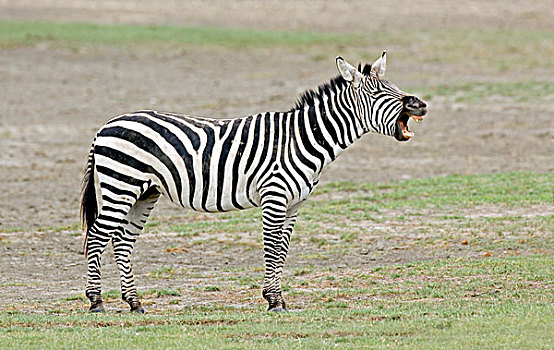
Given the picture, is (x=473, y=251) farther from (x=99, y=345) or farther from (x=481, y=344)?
(x=99, y=345)

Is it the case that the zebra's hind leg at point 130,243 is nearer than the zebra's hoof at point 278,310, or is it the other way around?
the zebra's hoof at point 278,310

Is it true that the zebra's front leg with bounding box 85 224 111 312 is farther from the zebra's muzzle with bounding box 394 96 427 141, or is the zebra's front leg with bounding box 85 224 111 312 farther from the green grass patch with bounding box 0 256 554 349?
the zebra's muzzle with bounding box 394 96 427 141

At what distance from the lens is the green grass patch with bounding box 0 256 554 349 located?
797 cm

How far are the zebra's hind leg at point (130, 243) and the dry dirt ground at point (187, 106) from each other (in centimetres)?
91

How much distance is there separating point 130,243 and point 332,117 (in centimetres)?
246

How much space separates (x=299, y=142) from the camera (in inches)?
387

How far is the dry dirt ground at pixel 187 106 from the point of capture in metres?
13.0

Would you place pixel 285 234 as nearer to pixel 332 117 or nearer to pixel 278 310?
pixel 278 310

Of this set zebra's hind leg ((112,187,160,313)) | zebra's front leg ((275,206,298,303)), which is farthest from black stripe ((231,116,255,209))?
zebra's hind leg ((112,187,160,313))

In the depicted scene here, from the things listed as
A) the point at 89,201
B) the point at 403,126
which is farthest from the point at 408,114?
the point at 89,201

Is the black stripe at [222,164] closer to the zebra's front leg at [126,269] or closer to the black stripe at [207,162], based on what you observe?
the black stripe at [207,162]

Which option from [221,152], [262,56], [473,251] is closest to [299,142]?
[221,152]

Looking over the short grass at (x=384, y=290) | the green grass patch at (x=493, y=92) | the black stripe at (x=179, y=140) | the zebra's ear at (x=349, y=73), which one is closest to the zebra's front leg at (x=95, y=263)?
the short grass at (x=384, y=290)

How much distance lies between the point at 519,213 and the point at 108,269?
20.0 ft
